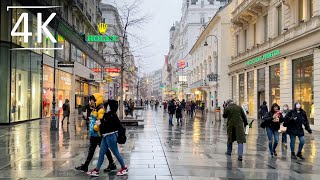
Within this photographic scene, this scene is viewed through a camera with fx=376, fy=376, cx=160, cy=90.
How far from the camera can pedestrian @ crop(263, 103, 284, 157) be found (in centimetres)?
1168

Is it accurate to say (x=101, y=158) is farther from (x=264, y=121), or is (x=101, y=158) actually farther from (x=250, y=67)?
(x=250, y=67)

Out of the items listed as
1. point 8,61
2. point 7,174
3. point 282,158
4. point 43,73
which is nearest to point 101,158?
point 7,174

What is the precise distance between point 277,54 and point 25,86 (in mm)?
18072

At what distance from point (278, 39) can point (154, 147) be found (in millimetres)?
18042

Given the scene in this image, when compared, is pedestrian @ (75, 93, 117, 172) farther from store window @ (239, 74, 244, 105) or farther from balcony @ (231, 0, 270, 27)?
store window @ (239, 74, 244, 105)

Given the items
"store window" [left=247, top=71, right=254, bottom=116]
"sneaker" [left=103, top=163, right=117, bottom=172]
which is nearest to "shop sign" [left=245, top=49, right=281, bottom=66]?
"store window" [left=247, top=71, right=254, bottom=116]

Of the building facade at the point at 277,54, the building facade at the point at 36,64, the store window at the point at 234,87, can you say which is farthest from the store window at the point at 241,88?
the building facade at the point at 36,64

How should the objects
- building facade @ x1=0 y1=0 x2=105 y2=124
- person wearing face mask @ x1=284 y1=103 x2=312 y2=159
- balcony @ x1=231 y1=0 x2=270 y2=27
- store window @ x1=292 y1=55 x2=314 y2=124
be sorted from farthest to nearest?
balcony @ x1=231 y1=0 x2=270 y2=27, building facade @ x1=0 y1=0 x2=105 y2=124, store window @ x1=292 y1=55 x2=314 y2=124, person wearing face mask @ x1=284 y1=103 x2=312 y2=159

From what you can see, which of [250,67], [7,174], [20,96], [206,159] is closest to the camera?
[7,174]

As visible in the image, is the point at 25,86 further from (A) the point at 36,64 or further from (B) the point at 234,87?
(B) the point at 234,87

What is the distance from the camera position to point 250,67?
114 ft

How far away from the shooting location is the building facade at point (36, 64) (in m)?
23.1

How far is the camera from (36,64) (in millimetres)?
28391

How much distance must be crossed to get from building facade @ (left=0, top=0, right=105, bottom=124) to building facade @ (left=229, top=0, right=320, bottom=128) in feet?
50.1
